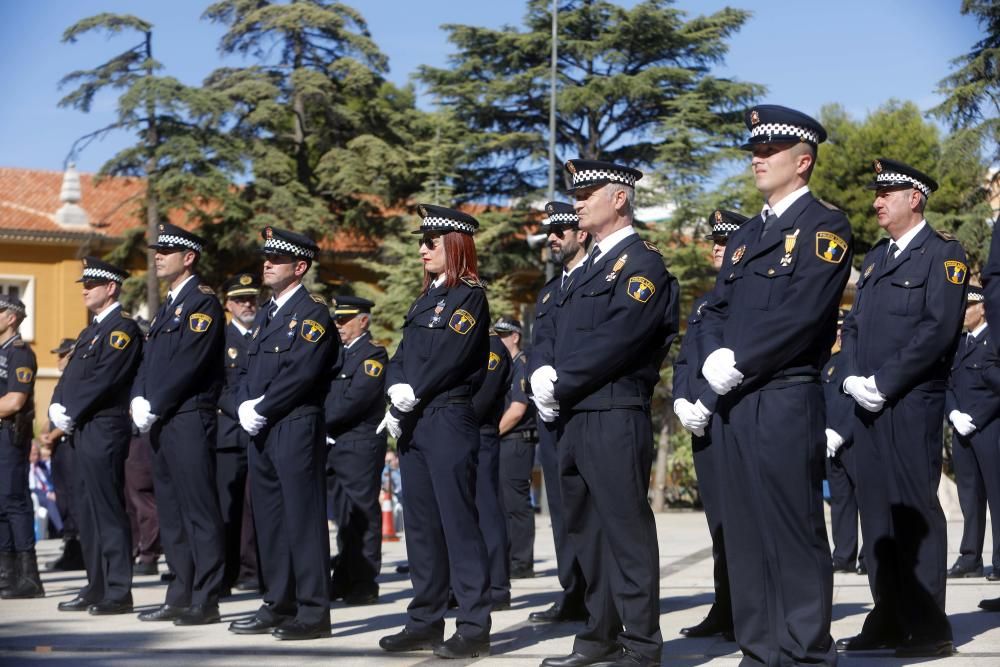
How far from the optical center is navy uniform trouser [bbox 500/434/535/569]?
10.8m

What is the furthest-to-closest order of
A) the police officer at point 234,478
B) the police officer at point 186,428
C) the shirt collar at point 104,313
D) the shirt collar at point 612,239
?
the police officer at point 234,478
the shirt collar at point 104,313
the police officer at point 186,428
the shirt collar at point 612,239

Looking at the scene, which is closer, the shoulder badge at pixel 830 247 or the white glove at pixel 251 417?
the shoulder badge at pixel 830 247

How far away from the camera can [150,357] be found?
8.17m

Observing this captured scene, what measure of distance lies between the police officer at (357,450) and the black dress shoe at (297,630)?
6.85 ft

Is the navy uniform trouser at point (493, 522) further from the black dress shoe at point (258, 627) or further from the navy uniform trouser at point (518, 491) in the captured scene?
the navy uniform trouser at point (518, 491)

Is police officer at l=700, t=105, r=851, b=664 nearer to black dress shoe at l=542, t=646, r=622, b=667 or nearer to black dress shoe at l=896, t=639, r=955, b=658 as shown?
black dress shoe at l=542, t=646, r=622, b=667

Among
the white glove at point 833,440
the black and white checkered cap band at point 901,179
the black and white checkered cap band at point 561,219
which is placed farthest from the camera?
the white glove at point 833,440

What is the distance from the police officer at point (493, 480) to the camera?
8.33 m

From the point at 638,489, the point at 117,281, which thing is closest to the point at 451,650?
the point at 638,489

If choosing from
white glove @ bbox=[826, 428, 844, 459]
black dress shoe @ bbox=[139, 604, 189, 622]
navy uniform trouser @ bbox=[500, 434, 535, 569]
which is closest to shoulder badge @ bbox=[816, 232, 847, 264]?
black dress shoe @ bbox=[139, 604, 189, 622]

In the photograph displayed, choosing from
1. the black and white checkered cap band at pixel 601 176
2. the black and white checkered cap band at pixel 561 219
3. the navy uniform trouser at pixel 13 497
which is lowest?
the navy uniform trouser at pixel 13 497

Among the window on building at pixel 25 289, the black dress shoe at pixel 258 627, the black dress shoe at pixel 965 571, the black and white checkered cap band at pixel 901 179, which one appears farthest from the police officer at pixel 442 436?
the window on building at pixel 25 289

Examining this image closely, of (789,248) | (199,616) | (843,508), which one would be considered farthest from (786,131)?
(843,508)

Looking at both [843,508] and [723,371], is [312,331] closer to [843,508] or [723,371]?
[723,371]
